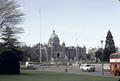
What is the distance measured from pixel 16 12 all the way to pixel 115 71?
18682mm

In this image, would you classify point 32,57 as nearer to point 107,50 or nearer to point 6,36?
point 107,50

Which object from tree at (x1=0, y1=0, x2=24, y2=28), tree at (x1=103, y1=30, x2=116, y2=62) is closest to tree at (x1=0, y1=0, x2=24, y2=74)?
tree at (x1=0, y1=0, x2=24, y2=28)

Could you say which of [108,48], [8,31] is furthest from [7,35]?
[108,48]

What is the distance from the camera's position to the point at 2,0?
59.0 m

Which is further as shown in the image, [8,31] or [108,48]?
[108,48]

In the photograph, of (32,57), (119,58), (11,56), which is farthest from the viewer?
(32,57)

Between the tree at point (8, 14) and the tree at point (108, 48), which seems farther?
the tree at point (108, 48)

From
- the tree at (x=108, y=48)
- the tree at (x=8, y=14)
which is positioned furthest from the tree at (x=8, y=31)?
the tree at (x=108, y=48)

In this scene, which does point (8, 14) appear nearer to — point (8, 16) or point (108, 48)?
point (8, 16)

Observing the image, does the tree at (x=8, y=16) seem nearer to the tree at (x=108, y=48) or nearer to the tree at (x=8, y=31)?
the tree at (x=8, y=31)

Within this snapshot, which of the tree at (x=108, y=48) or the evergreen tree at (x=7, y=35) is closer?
the evergreen tree at (x=7, y=35)

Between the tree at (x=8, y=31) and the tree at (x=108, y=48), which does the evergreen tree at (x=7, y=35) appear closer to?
the tree at (x=8, y=31)

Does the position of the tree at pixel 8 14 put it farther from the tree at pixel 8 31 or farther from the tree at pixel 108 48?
the tree at pixel 108 48

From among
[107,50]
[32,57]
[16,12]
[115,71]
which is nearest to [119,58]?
[115,71]
